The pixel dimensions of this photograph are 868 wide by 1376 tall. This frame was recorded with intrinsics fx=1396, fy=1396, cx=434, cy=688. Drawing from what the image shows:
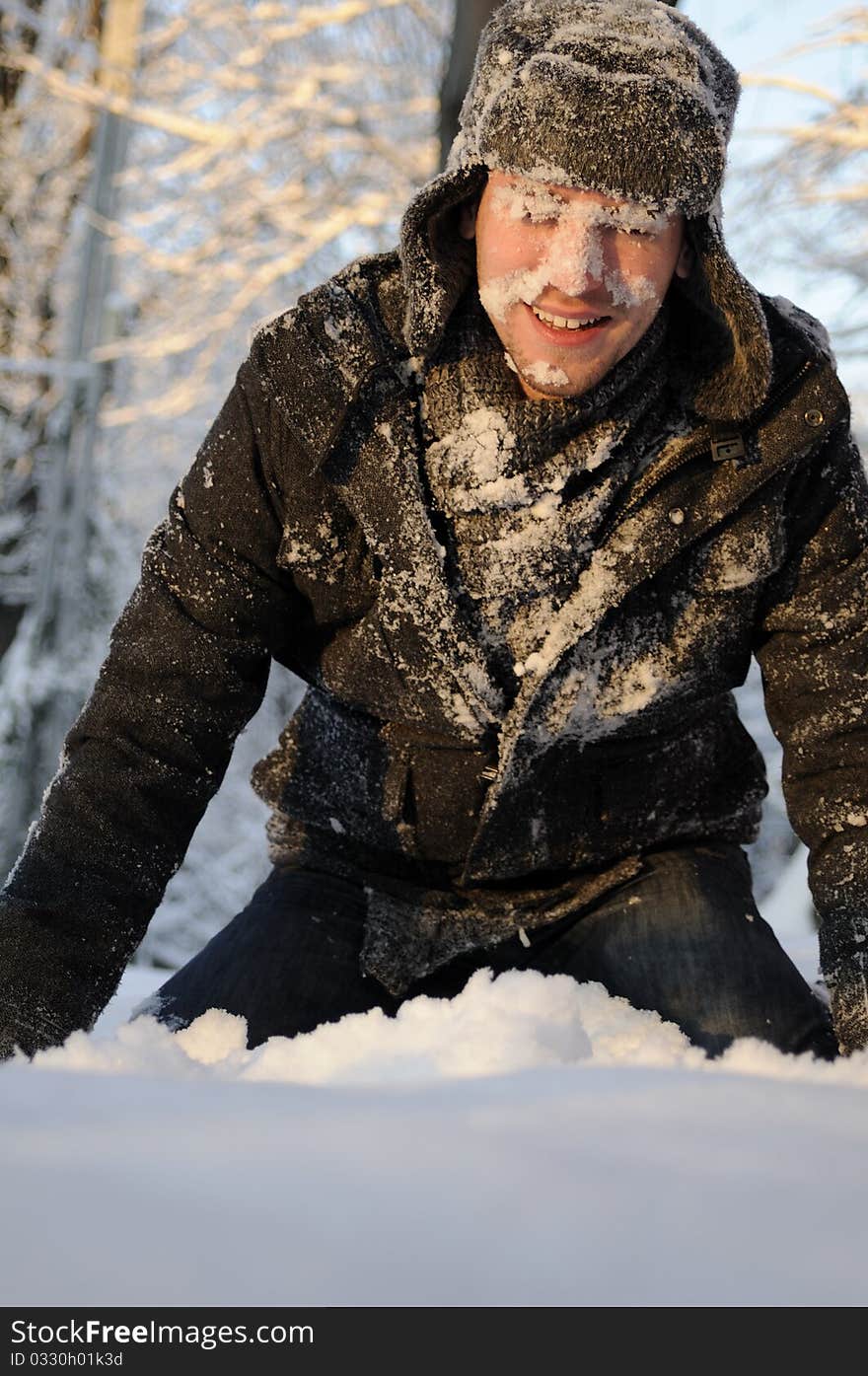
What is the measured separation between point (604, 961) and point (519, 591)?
53 centimetres

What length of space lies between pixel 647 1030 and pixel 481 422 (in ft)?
2.47

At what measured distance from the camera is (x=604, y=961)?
191cm

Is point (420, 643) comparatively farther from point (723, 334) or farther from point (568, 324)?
point (723, 334)

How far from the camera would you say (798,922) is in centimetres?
502

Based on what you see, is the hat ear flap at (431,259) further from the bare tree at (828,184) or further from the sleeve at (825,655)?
the bare tree at (828,184)

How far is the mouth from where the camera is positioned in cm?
165

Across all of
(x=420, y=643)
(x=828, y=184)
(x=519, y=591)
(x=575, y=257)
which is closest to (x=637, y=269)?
(x=575, y=257)

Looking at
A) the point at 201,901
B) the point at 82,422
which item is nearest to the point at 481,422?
the point at 82,422

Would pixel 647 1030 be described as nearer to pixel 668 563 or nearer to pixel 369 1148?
pixel 668 563

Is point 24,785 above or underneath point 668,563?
Result: above

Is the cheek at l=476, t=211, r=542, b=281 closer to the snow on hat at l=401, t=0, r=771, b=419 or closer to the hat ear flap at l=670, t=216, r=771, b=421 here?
the snow on hat at l=401, t=0, r=771, b=419

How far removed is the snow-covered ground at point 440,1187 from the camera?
2.48 feet

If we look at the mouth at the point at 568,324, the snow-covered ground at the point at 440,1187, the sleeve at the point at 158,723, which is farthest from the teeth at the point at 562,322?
the snow-covered ground at the point at 440,1187
